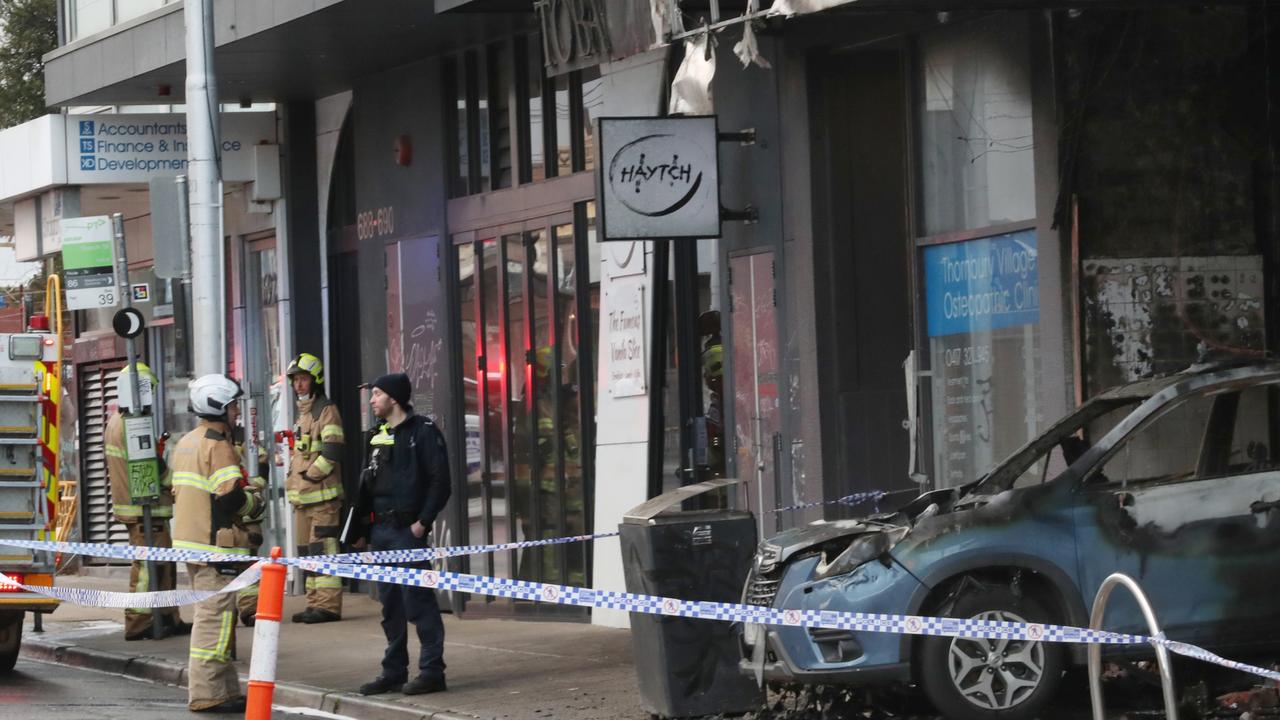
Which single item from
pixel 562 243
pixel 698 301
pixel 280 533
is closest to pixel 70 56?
pixel 280 533

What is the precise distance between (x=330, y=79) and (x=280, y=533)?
4.61m

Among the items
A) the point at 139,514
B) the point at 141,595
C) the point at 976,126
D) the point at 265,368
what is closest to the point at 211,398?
the point at 141,595

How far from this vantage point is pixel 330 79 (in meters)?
18.4

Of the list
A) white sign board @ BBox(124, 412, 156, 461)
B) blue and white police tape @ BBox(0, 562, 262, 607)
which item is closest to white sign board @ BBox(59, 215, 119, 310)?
white sign board @ BBox(124, 412, 156, 461)

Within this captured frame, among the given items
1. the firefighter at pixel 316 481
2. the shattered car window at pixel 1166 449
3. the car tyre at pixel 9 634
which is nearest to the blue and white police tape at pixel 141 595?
the car tyre at pixel 9 634

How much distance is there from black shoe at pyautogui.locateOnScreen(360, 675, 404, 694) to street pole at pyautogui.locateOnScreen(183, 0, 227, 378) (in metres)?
3.72

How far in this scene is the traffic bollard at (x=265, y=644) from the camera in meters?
7.77

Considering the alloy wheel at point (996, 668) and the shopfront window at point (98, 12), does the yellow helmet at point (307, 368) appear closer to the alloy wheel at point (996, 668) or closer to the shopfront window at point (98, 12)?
the shopfront window at point (98, 12)

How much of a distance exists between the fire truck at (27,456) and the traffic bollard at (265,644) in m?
5.90

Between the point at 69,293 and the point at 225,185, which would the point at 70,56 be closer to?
the point at 225,185

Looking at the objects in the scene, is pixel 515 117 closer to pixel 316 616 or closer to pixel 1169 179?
pixel 316 616

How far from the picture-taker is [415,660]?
13.3m

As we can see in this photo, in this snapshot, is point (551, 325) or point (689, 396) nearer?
point (689, 396)

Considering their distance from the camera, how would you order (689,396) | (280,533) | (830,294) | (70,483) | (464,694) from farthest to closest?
(70,483), (280,533), (689,396), (830,294), (464,694)
